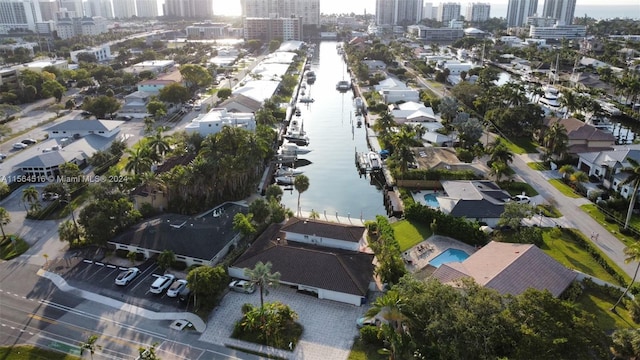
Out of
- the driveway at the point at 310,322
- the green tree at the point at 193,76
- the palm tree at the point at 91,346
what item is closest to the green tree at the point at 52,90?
the green tree at the point at 193,76

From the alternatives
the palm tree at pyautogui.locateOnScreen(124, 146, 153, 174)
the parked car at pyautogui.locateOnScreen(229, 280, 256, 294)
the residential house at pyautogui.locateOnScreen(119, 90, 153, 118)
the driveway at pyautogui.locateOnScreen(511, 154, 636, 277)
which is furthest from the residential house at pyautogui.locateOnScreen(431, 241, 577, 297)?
the residential house at pyautogui.locateOnScreen(119, 90, 153, 118)

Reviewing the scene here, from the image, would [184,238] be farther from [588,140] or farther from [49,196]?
[588,140]

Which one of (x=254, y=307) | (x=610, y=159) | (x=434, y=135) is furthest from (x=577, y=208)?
(x=254, y=307)

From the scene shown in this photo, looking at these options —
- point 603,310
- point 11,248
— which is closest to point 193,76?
point 11,248

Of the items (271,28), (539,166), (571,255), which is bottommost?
(571,255)

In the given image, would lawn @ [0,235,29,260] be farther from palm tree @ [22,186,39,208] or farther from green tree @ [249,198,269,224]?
green tree @ [249,198,269,224]

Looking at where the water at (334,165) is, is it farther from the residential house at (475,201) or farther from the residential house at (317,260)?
the residential house at (317,260)
